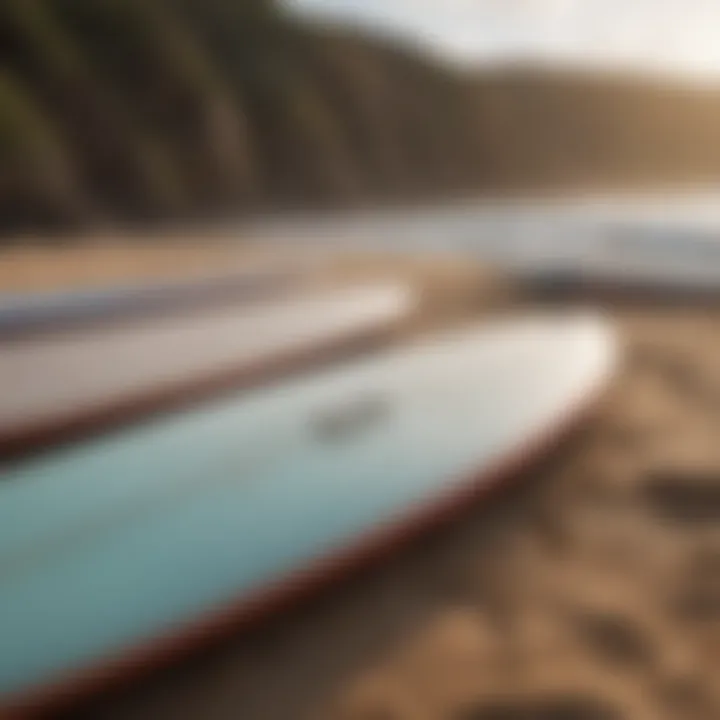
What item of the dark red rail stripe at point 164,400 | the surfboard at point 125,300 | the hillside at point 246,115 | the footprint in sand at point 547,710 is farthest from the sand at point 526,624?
the hillside at point 246,115

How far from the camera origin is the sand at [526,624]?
0.82 meters

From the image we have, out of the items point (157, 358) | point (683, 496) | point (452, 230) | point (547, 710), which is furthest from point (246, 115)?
point (547, 710)

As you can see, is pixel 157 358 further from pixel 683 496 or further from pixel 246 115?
pixel 246 115

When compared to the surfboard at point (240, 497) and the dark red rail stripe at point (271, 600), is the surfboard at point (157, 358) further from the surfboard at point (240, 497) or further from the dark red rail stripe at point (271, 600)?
the dark red rail stripe at point (271, 600)

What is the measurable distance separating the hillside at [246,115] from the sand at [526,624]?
169cm

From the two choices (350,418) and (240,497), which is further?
(350,418)

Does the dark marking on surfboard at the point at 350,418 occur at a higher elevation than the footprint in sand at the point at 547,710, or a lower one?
higher

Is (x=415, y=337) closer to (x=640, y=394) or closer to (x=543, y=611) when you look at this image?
(x=640, y=394)

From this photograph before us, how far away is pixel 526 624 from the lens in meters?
0.95

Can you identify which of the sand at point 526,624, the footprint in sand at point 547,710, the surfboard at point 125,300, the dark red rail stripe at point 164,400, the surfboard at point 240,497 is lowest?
the footprint in sand at point 547,710

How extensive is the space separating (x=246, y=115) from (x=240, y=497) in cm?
217

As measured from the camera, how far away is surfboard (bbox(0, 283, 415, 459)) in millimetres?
1258

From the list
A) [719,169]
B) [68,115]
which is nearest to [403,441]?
[68,115]

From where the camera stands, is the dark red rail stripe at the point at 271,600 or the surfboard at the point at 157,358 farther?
the surfboard at the point at 157,358
